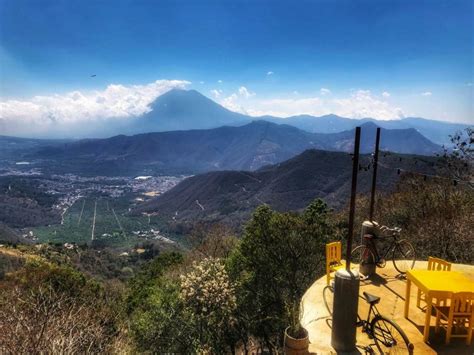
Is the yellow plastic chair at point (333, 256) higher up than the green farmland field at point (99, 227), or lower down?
higher up

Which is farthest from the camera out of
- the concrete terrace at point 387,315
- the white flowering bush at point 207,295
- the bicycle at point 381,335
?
the white flowering bush at point 207,295

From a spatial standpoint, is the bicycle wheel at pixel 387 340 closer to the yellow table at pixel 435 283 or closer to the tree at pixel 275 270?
the yellow table at pixel 435 283

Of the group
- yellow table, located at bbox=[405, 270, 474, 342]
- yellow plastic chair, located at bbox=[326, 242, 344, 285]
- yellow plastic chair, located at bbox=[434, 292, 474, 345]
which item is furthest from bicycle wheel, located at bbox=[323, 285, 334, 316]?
yellow plastic chair, located at bbox=[434, 292, 474, 345]

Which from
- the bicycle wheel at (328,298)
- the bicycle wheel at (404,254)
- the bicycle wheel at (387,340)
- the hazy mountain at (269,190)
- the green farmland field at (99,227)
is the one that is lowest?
the green farmland field at (99,227)

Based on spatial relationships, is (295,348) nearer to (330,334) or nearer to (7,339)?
(330,334)

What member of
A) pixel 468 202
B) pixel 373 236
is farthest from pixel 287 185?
pixel 373 236

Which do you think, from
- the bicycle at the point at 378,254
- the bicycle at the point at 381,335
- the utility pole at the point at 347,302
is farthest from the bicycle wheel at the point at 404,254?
the utility pole at the point at 347,302
